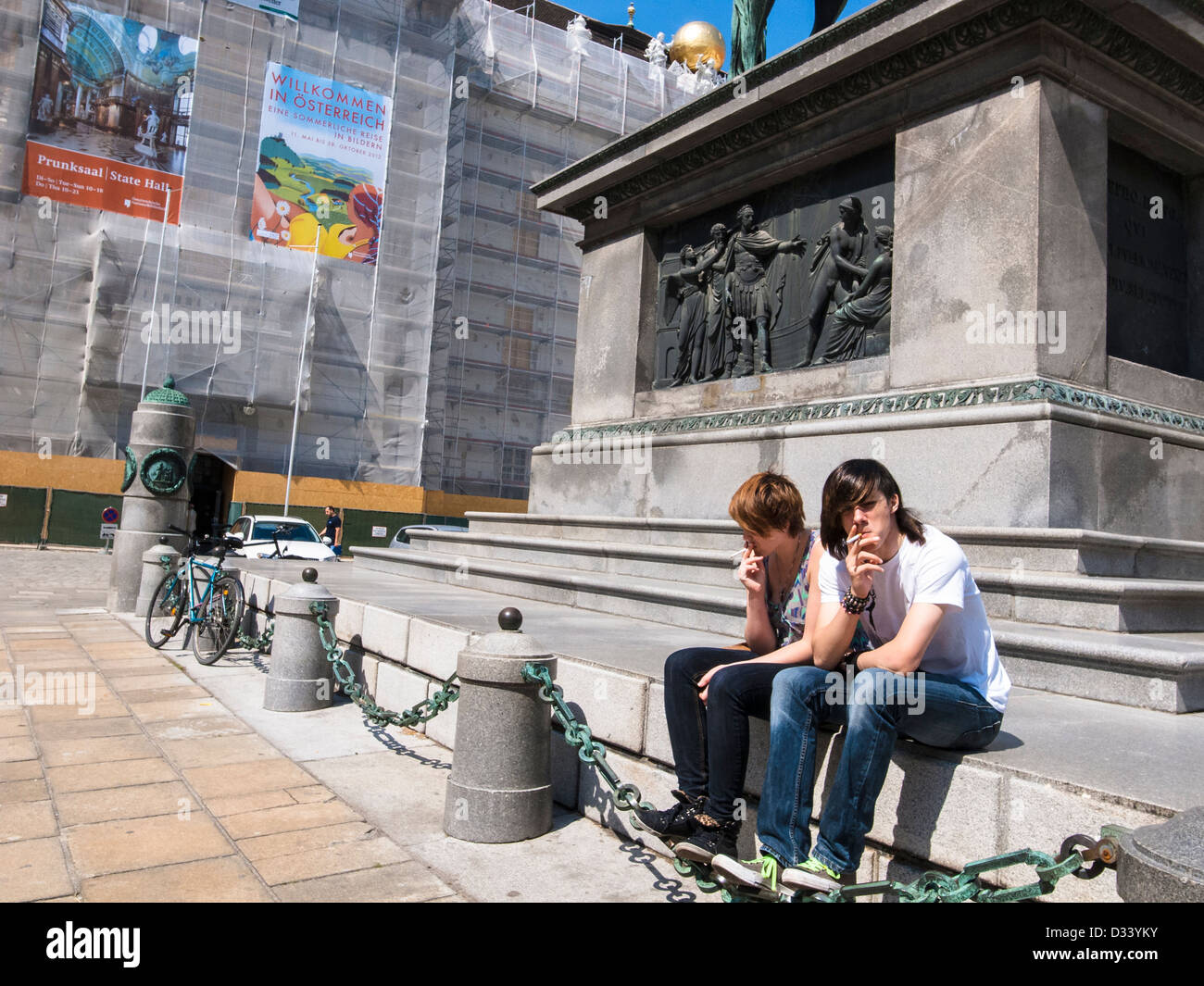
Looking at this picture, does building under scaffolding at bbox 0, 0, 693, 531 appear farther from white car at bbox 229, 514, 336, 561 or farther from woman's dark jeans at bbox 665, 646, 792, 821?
woman's dark jeans at bbox 665, 646, 792, 821

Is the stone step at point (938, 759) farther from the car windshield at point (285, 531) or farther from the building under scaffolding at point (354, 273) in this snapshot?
the building under scaffolding at point (354, 273)

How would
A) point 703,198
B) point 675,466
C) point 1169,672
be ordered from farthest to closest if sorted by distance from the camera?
Result: point 703,198 → point 675,466 → point 1169,672

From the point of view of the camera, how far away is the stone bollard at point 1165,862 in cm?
169

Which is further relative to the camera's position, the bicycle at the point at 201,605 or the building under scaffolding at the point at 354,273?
the building under scaffolding at the point at 354,273

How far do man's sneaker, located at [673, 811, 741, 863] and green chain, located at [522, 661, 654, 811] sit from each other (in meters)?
0.29

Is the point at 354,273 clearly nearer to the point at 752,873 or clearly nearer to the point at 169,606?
the point at 169,606

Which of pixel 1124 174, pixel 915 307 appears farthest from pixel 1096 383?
pixel 1124 174

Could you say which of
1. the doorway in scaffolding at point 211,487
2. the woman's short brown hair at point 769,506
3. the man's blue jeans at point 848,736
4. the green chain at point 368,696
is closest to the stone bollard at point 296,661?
the green chain at point 368,696

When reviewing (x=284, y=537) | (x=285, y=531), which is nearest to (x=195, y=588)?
(x=284, y=537)

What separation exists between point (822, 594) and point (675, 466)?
550cm

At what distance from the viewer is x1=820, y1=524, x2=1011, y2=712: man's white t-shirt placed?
113 inches

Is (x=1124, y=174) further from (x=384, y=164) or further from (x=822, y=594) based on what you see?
(x=384, y=164)

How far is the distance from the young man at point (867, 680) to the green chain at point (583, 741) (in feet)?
2.42
